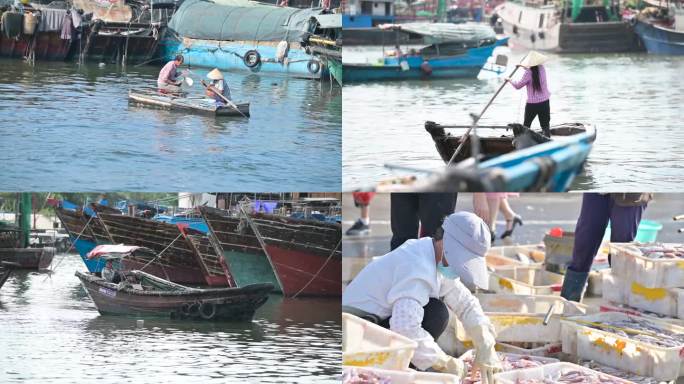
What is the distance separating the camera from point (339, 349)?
6.20m

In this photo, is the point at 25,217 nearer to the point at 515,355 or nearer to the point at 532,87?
the point at 515,355

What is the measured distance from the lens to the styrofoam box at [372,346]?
5560 millimetres


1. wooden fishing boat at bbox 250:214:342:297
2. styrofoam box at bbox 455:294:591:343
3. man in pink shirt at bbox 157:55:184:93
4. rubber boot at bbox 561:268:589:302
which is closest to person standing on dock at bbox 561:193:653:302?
rubber boot at bbox 561:268:589:302

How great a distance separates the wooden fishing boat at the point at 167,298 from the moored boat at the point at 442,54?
293 cm

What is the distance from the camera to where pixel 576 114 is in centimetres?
808

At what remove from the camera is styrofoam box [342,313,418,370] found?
18.2 feet

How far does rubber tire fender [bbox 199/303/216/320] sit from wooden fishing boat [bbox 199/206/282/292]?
0.14 m

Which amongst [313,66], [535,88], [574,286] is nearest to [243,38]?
[313,66]

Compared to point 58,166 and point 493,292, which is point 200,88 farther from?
point 493,292

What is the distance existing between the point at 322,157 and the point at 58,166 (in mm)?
1050

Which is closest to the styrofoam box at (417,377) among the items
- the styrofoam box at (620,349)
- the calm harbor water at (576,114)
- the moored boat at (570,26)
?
the styrofoam box at (620,349)

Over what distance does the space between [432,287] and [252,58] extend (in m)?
1.51

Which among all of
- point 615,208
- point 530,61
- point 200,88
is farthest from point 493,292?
point 200,88

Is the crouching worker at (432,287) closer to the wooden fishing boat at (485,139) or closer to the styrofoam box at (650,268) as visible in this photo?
the wooden fishing boat at (485,139)
